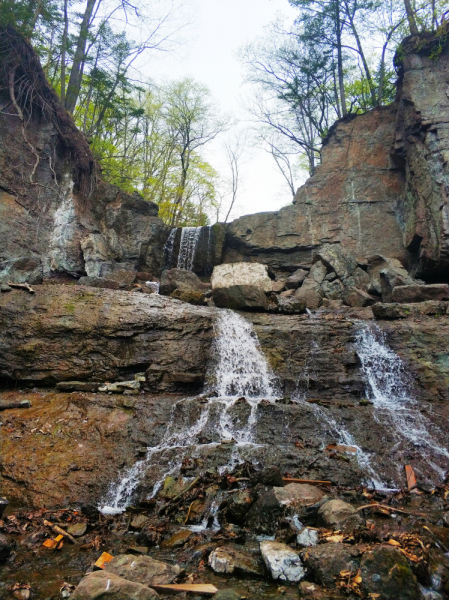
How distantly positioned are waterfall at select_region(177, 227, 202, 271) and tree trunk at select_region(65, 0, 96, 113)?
19.5ft

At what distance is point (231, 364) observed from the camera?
25.2 ft

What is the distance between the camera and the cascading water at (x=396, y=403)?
210 inches

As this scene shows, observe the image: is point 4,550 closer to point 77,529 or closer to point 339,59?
point 77,529

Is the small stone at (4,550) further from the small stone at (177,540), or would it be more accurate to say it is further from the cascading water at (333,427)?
the cascading water at (333,427)

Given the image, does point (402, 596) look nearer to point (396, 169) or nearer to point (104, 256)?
point (104, 256)

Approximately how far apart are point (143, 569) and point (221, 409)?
11.4 feet

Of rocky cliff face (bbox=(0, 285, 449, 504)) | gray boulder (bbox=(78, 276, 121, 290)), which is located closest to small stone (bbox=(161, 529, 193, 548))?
rocky cliff face (bbox=(0, 285, 449, 504))

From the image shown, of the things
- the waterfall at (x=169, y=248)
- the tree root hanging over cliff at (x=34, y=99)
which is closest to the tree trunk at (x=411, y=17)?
the waterfall at (x=169, y=248)

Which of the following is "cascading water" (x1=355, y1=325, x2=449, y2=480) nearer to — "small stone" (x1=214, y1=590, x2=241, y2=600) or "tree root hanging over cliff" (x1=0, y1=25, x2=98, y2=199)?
"small stone" (x1=214, y1=590, x2=241, y2=600)

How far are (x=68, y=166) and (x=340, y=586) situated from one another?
1342 centimetres

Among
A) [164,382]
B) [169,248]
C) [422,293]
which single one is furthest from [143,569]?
[169,248]

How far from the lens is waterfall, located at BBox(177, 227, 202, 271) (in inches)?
577

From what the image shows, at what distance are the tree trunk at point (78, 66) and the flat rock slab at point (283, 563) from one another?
15.0 meters

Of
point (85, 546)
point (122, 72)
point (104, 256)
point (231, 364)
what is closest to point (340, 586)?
point (85, 546)
